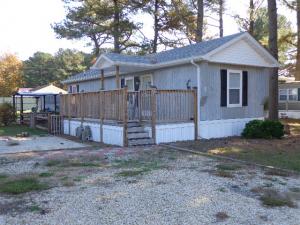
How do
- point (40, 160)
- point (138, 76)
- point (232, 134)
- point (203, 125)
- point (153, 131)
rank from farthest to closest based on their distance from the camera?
1. point (138, 76)
2. point (232, 134)
3. point (203, 125)
4. point (153, 131)
5. point (40, 160)

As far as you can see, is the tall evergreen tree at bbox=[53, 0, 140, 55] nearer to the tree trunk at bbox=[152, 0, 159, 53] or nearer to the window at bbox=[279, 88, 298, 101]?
the tree trunk at bbox=[152, 0, 159, 53]

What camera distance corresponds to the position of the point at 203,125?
13945mm

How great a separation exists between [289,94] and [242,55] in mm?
14234

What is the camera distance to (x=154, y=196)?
239 inches

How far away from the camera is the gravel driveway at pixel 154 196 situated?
5012mm

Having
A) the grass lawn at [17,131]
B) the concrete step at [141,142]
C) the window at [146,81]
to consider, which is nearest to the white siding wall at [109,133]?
the concrete step at [141,142]

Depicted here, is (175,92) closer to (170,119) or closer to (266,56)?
(170,119)

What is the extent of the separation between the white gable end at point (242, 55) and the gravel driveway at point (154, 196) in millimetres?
6171

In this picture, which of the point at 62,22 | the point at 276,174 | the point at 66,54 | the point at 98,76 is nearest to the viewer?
the point at 276,174

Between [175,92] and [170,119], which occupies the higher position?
[175,92]

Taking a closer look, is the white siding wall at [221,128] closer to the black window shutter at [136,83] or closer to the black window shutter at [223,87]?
the black window shutter at [223,87]

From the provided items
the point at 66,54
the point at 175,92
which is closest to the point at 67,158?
the point at 175,92

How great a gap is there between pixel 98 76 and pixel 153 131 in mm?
8857

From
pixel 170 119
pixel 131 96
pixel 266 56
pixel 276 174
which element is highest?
pixel 266 56
